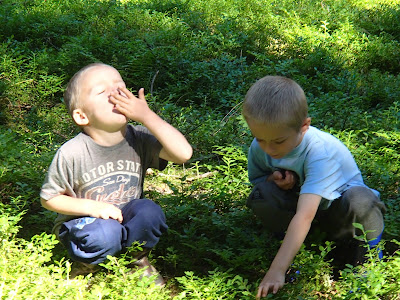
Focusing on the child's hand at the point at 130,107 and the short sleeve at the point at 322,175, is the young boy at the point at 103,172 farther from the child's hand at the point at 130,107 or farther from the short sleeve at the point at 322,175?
the short sleeve at the point at 322,175

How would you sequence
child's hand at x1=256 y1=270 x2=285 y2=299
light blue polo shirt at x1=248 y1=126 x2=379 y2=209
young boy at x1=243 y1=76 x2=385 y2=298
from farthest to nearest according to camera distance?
light blue polo shirt at x1=248 y1=126 x2=379 y2=209
young boy at x1=243 y1=76 x2=385 y2=298
child's hand at x1=256 y1=270 x2=285 y2=299

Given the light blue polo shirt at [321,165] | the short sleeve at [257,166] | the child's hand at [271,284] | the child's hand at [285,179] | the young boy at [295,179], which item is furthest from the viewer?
the short sleeve at [257,166]

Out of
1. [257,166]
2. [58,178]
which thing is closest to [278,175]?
[257,166]

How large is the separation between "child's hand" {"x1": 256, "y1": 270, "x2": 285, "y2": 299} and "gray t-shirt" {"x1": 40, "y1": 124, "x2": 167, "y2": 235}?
0.95 m

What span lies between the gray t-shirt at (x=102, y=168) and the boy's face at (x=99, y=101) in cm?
12

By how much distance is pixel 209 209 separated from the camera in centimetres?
397

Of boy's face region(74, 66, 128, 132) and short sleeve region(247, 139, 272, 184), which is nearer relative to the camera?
boy's face region(74, 66, 128, 132)

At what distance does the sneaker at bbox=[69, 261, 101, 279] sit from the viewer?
10.9 feet

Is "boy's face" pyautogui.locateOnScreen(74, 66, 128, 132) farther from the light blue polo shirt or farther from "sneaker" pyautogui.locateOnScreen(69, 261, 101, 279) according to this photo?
the light blue polo shirt

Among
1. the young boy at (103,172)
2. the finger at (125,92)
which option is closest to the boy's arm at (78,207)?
the young boy at (103,172)

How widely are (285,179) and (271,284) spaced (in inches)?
29.4

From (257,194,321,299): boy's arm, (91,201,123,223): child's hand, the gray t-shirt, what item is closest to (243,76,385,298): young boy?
(257,194,321,299): boy's arm

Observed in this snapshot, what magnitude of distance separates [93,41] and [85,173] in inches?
149

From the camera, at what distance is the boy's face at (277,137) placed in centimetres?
304
